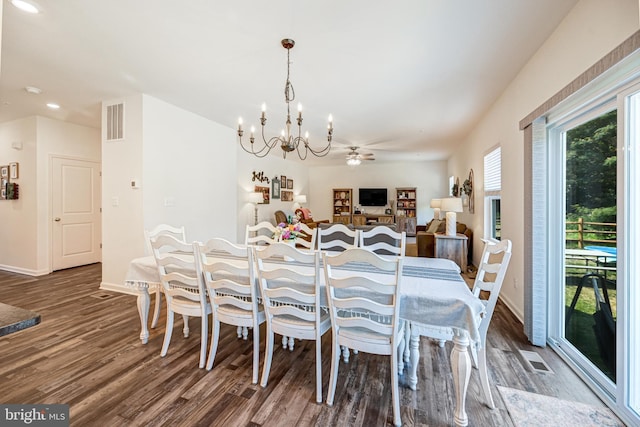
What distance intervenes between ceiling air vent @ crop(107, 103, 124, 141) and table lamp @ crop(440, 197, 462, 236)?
198 inches

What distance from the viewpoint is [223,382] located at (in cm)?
196

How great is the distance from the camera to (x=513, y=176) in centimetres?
313

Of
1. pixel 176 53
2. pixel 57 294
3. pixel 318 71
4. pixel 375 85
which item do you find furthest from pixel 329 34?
pixel 57 294

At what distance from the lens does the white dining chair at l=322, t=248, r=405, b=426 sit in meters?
1.53

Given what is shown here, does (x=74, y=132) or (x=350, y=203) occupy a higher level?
(x=74, y=132)

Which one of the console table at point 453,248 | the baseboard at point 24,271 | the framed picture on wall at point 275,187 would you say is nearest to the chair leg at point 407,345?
the console table at point 453,248

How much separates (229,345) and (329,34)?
9.21 ft

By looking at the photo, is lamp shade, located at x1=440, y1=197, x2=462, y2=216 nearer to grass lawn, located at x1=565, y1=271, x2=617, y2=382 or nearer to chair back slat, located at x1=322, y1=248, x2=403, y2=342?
grass lawn, located at x1=565, y1=271, x2=617, y2=382

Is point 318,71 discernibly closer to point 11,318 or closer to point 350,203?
point 11,318

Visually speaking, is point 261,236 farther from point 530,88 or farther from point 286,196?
point 286,196

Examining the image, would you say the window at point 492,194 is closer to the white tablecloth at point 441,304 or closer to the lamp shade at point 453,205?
the lamp shade at point 453,205

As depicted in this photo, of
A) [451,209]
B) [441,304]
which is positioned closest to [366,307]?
[441,304]

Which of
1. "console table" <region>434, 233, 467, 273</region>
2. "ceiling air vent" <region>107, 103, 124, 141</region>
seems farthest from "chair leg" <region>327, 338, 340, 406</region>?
"ceiling air vent" <region>107, 103, 124, 141</region>

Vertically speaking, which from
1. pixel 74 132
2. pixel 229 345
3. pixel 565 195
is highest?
pixel 74 132
